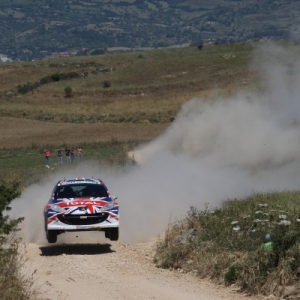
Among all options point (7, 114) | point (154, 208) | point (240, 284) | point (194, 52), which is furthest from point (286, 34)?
point (194, 52)

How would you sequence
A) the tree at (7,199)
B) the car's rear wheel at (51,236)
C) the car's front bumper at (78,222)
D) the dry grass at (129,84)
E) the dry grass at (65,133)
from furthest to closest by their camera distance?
the dry grass at (129,84), the dry grass at (65,133), the car's rear wheel at (51,236), the car's front bumper at (78,222), the tree at (7,199)

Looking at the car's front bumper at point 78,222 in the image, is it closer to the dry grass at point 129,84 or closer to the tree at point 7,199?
the tree at point 7,199

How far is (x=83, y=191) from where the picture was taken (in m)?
22.8

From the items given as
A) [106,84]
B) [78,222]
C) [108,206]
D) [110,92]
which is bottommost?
[106,84]

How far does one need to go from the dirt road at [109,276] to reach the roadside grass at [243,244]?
348mm

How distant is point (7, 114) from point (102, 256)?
6285cm

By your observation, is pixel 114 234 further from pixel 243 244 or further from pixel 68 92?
pixel 68 92

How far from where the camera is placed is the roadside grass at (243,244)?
1662cm

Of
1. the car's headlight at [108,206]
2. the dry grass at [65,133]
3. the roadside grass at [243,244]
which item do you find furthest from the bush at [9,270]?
the dry grass at [65,133]

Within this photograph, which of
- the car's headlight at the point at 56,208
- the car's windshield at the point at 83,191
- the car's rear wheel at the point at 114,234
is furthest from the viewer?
the car's windshield at the point at 83,191

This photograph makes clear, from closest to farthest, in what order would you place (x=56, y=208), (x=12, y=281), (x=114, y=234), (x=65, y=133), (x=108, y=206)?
1. (x=12, y=281)
2. (x=56, y=208)
3. (x=108, y=206)
4. (x=114, y=234)
5. (x=65, y=133)

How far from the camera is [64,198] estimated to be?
71.7 feet

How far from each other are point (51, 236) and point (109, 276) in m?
3.74

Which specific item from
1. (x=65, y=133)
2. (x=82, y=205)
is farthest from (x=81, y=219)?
(x=65, y=133)
